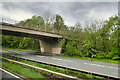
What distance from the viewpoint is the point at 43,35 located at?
2106 centimetres

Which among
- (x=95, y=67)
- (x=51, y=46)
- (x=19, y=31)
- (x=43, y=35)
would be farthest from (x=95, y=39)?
(x=19, y=31)

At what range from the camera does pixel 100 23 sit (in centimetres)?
1711

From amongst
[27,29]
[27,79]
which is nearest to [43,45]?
[27,29]

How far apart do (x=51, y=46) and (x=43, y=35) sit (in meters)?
5.17

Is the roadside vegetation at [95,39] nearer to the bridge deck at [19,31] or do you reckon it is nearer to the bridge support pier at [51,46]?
the bridge deck at [19,31]

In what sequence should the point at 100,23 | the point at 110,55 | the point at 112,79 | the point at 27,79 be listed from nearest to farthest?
the point at 112,79 < the point at 27,79 < the point at 110,55 < the point at 100,23

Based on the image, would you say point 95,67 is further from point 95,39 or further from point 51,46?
point 51,46

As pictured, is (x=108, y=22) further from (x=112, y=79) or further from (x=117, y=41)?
(x=112, y=79)

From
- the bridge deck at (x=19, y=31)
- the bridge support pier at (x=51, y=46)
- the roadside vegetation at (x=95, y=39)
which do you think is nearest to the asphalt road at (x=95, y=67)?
the roadside vegetation at (x=95, y=39)

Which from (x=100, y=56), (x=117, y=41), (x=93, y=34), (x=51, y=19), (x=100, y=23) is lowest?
(x=100, y=56)

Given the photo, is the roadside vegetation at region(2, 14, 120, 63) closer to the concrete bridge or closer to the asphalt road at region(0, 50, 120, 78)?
the concrete bridge

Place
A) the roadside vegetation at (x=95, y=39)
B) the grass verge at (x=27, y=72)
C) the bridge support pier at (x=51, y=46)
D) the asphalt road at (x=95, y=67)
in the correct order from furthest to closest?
1. the bridge support pier at (x=51, y=46)
2. the roadside vegetation at (x=95, y=39)
3. the asphalt road at (x=95, y=67)
4. the grass verge at (x=27, y=72)

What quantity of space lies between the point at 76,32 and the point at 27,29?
31.0ft

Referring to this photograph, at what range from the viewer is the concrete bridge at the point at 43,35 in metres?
17.4
